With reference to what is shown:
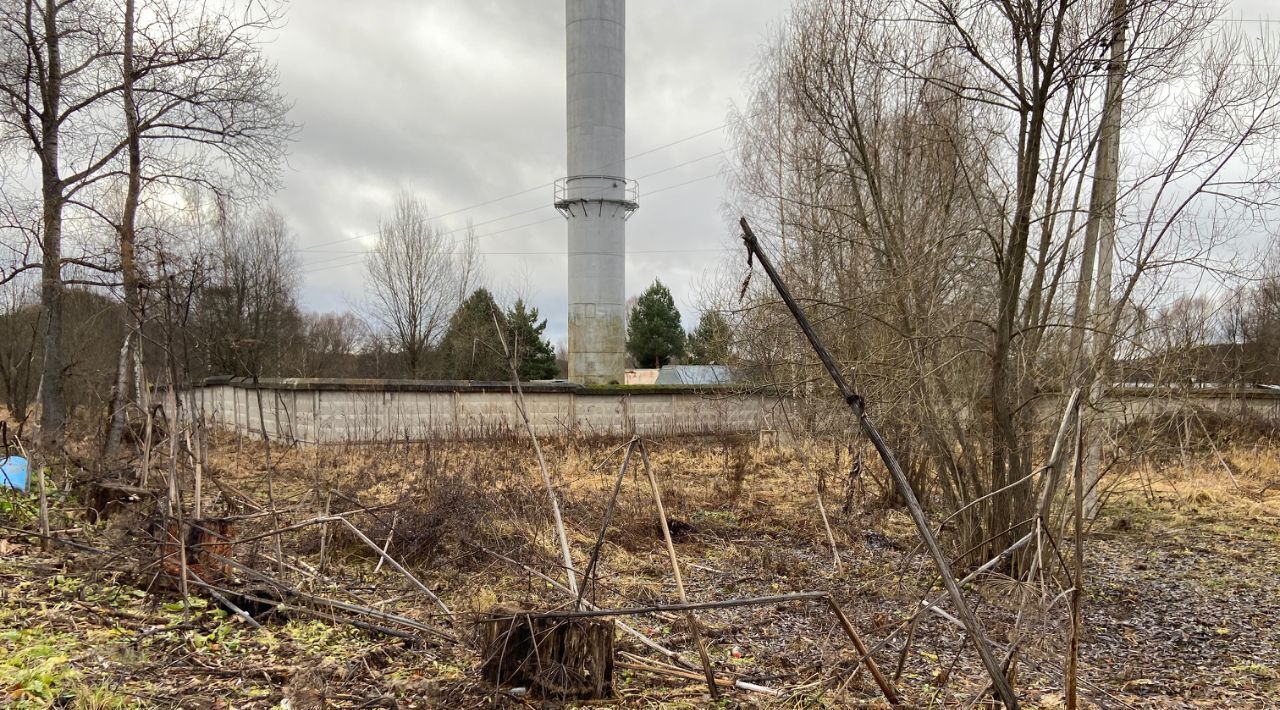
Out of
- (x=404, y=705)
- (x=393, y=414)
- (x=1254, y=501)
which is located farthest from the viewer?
(x=393, y=414)

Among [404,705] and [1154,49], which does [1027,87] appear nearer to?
[1154,49]

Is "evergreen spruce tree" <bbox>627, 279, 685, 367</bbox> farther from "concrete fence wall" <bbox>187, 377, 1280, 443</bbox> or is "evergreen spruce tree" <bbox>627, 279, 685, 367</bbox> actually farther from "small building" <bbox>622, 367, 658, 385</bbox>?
"concrete fence wall" <bbox>187, 377, 1280, 443</bbox>

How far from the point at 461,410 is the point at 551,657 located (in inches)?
505

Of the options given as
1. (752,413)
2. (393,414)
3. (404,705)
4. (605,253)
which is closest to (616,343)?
(605,253)

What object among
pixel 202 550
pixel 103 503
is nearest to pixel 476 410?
pixel 103 503

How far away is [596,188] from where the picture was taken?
904 inches

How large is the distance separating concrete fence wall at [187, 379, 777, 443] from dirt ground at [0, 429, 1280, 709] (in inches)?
221

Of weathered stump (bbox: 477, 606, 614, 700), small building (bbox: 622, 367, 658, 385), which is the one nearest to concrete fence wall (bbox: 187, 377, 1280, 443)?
weathered stump (bbox: 477, 606, 614, 700)

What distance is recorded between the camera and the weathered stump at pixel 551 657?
3680mm

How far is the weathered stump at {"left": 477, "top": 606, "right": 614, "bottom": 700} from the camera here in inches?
145

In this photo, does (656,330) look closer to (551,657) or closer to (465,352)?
(465,352)

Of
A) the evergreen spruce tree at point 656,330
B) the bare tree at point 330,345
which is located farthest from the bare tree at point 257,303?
the evergreen spruce tree at point 656,330

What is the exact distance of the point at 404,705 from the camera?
363 cm

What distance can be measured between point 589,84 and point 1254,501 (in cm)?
1922
